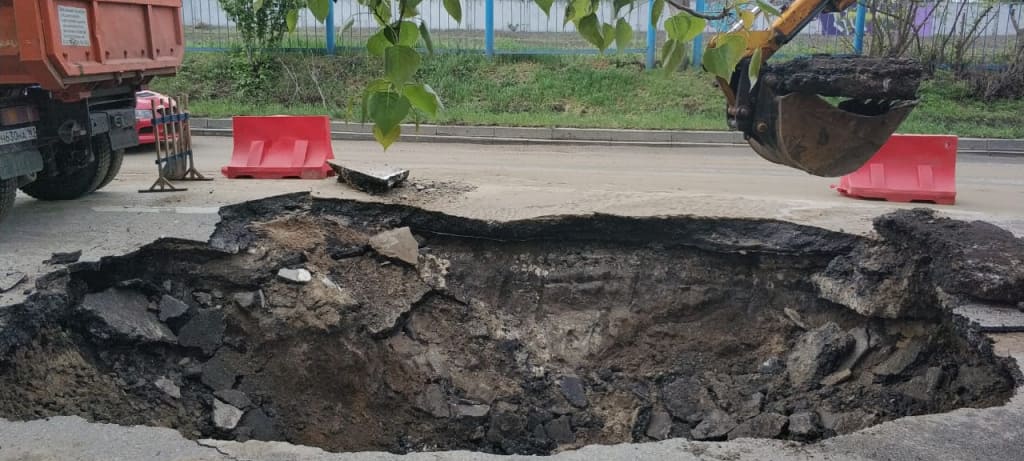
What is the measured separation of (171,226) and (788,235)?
4749 mm

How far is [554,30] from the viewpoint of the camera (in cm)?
1892

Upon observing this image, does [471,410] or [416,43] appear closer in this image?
[416,43]

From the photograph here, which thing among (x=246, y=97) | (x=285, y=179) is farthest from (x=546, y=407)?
(x=246, y=97)

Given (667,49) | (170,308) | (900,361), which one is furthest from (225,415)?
(900,361)

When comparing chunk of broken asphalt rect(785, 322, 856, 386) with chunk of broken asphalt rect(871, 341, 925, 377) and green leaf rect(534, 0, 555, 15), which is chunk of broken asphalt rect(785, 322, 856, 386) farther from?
green leaf rect(534, 0, 555, 15)

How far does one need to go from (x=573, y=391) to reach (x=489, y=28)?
13887 mm

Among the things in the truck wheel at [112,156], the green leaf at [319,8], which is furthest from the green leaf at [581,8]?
the truck wheel at [112,156]

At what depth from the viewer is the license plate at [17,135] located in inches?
247

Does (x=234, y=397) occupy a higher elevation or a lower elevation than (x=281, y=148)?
lower

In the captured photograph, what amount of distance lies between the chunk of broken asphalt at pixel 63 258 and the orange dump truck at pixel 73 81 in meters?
1.04

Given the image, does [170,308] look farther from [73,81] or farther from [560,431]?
[560,431]

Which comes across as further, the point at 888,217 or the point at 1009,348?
the point at 888,217

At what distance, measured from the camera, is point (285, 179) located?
897 centimetres

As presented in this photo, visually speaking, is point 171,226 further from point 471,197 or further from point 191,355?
point 471,197
